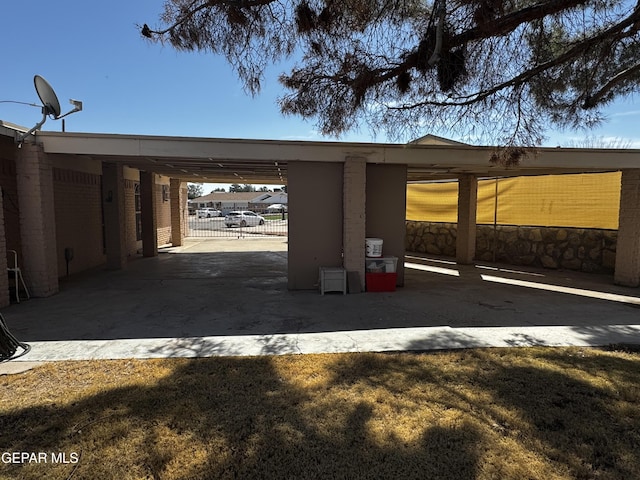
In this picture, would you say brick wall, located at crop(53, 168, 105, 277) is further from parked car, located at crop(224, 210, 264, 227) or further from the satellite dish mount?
parked car, located at crop(224, 210, 264, 227)

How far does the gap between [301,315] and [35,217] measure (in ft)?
17.2

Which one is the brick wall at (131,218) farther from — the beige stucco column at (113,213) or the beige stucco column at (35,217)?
the beige stucco column at (35,217)

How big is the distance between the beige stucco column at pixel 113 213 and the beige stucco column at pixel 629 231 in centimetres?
1257

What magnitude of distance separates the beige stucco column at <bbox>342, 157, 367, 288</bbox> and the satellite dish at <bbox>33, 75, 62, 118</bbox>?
211 inches

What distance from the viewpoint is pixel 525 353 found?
14.6 feet

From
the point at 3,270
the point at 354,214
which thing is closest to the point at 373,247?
the point at 354,214

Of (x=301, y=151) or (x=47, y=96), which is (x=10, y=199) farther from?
(x=301, y=151)

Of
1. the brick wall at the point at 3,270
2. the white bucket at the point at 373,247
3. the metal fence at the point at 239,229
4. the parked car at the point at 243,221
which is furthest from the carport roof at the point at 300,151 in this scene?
the parked car at the point at 243,221

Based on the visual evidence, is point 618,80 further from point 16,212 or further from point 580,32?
point 16,212

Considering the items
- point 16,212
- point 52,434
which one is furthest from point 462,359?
point 16,212

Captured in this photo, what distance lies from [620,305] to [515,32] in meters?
5.11

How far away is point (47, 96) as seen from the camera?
656cm

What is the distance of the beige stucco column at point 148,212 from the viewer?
12.9m

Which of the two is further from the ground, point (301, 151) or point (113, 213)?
point (301, 151)
